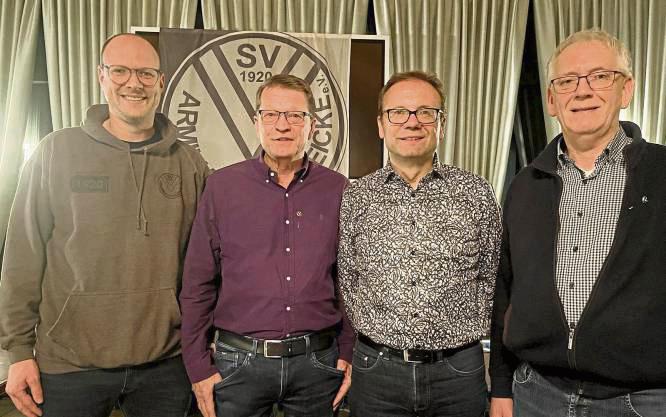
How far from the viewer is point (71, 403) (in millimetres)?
1629

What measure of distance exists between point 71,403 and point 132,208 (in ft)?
2.19

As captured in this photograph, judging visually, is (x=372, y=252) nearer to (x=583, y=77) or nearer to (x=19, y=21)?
(x=583, y=77)

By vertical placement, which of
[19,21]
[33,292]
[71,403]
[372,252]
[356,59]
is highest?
[19,21]

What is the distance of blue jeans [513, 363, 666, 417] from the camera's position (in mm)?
1255

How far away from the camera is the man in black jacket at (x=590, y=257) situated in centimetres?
124

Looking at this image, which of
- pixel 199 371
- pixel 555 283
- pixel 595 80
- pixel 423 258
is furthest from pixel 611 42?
pixel 199 371

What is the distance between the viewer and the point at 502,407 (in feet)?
5.26

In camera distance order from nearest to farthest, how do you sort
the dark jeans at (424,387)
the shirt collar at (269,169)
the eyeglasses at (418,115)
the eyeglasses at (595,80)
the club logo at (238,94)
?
the eyeglasses at (595,80), the dark jeans at (424,387), the eyeglasses at (418,115), the shirt collar at (269,169), the club logo at (238,94)

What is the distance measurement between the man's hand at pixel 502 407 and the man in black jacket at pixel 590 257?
0.05 meters

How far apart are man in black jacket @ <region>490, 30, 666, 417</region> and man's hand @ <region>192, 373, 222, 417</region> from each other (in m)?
0.97

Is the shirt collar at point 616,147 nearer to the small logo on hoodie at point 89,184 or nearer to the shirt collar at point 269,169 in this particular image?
the shirt collar at point 269,169

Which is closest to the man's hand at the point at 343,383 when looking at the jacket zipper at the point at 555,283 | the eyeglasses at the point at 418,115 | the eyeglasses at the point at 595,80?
the jacket zipper at the point at 555,283

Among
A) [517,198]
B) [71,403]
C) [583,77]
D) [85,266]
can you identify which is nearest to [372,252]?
[517,198]

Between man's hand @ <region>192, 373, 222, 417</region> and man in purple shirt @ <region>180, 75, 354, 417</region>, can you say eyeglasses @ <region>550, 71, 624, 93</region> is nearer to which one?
man in purple shirt @ <region>180, 75, 354, 417</region>
